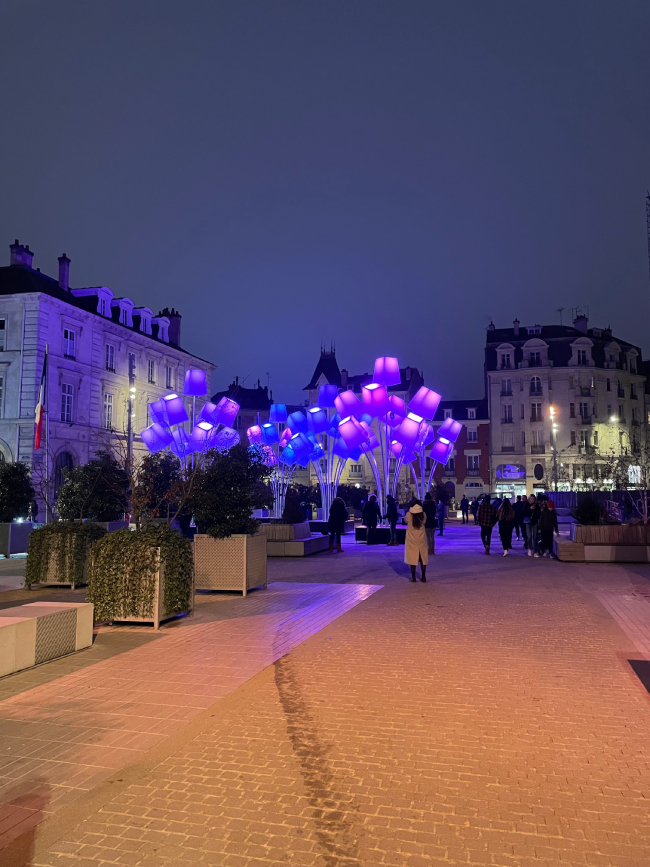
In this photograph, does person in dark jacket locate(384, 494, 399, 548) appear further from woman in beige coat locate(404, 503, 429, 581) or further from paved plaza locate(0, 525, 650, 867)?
paved plaza locate(0, 525, 650, 867)

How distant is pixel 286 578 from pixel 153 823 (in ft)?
33.8

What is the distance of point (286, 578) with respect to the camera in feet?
45.1

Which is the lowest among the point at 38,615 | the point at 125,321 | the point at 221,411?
the point at 38,615

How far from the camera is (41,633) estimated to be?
6855 millimetres

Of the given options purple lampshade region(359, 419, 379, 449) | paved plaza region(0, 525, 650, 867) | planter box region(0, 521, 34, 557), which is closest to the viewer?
paved plaza region(0, 525, 650, 867)

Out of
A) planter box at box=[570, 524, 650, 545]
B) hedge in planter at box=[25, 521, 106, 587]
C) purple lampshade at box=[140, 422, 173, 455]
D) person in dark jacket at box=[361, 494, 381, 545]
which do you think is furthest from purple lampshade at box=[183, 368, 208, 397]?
planter box at box=[570, 524, 650, 545]

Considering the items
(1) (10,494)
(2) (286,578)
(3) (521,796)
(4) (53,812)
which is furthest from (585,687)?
(1) (10,494)

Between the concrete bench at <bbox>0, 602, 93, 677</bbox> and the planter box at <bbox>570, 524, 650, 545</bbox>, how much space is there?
1250 cm

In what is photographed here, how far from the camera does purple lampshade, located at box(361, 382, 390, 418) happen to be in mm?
22886

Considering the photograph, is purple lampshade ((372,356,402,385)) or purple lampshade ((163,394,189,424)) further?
purple lampshade ((163,394,189,424))

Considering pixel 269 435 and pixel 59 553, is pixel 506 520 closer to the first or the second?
pixel 59 553

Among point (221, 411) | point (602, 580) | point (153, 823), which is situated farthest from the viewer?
point (221, 411)

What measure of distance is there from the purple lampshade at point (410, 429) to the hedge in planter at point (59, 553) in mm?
13226

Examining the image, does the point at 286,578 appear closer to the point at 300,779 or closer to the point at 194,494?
the point at 194,494
